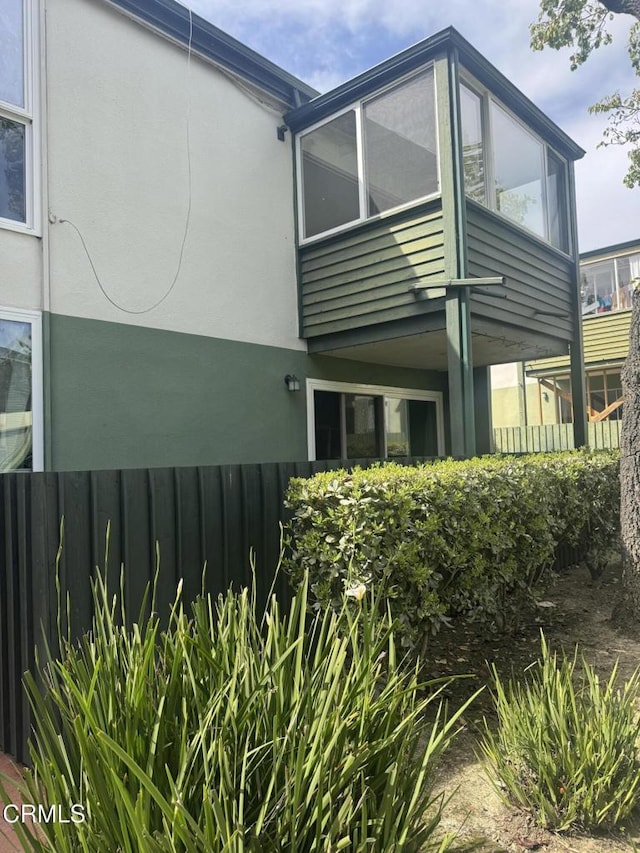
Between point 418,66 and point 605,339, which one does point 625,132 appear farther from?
point 605,339

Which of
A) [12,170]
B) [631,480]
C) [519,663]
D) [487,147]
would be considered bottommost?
[519,663]

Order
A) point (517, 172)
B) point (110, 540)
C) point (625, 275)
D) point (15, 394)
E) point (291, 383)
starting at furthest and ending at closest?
point (625, 275) < point (517, 172) < point (291, 383) < point (15, 394) < point (110, 540)

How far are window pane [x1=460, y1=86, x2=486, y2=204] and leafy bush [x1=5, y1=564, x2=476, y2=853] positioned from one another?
20.8 feet

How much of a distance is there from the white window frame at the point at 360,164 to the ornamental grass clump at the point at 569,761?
570 centimetres

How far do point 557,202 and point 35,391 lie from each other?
801 cm

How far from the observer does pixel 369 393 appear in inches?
356

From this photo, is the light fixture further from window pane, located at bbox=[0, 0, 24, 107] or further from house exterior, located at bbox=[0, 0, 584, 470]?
window pane, located at bbox=[0, 0, 24, 107]

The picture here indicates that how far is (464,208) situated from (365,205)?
1.43 meters

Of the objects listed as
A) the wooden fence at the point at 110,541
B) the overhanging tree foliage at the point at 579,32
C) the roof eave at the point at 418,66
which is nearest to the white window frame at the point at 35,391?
the wooden fence at the point at 110,541

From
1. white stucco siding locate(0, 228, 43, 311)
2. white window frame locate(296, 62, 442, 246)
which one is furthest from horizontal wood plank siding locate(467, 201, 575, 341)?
white stucco siding locate(0, 228, 43, 311)

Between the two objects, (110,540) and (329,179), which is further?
(329,179)

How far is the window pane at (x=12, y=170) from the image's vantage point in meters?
5.24

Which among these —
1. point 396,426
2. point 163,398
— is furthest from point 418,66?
point 396,426

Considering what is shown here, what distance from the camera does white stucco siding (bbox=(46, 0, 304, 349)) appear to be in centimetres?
559
